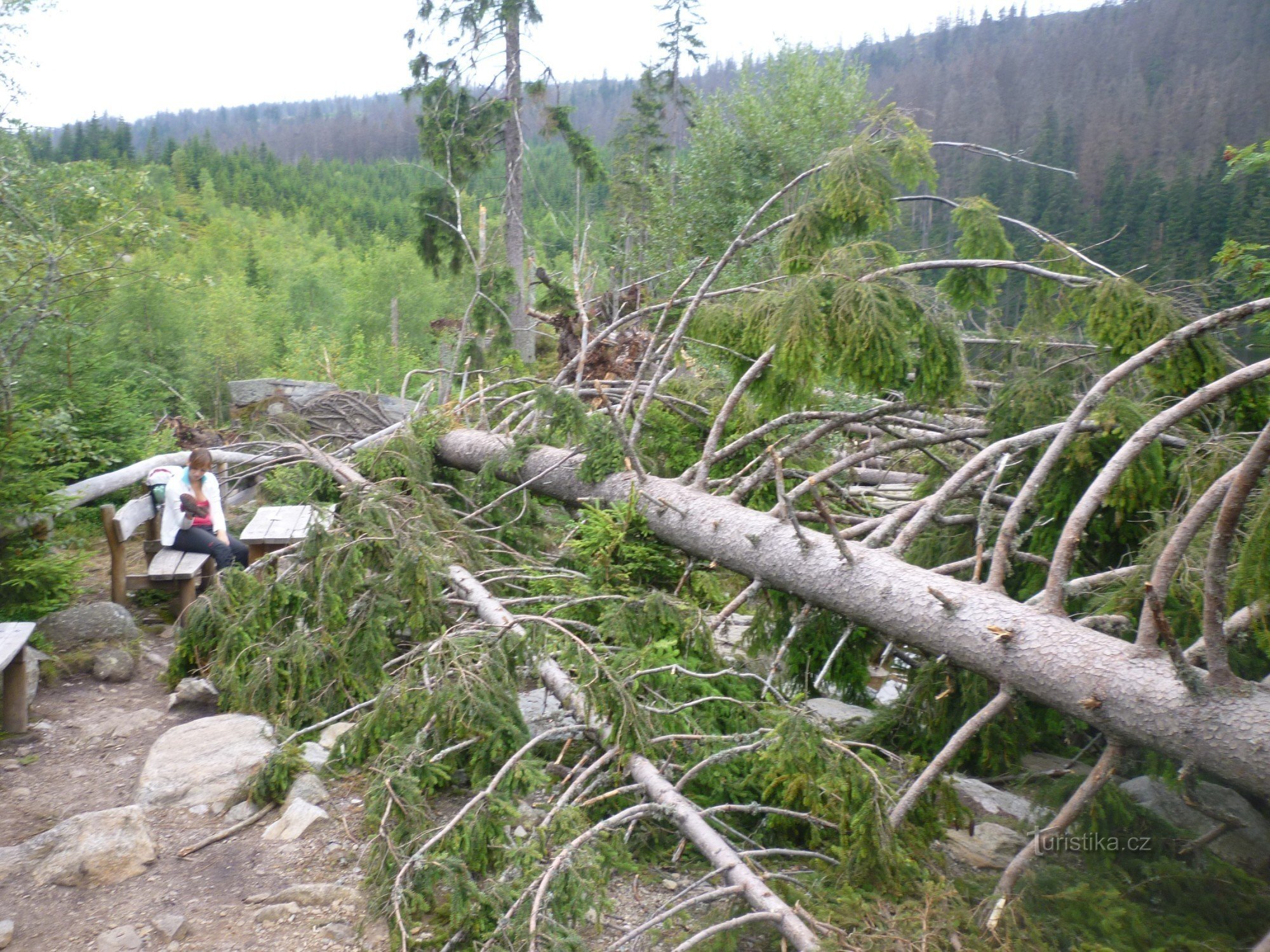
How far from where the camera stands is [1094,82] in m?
32.2

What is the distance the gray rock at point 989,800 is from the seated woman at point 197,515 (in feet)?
14.9

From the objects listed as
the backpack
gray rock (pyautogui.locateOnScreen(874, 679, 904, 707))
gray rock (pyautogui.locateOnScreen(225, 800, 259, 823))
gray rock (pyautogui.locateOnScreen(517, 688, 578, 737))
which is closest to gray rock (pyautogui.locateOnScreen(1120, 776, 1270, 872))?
gray rock (pyautogui.locateOnScreen(874, 679, 904, 707))

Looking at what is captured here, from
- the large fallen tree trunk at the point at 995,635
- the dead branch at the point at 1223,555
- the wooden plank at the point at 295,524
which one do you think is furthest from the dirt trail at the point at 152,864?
the dead branch at the point at 1223,555

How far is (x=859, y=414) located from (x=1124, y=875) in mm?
2299

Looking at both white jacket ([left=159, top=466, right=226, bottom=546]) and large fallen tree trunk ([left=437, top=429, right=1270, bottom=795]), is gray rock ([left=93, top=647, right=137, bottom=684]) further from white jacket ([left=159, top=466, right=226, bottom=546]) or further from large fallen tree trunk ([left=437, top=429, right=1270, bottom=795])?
large fallen tree trunk ([left=437, top=429, right=1270, bottom=795])

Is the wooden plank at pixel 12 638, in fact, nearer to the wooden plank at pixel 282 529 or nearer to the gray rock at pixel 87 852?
the gray rock at pixel 87 852

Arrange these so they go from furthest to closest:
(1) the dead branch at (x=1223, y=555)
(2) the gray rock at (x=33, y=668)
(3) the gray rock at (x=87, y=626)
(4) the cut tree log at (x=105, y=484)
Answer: (3) the gray rock at (x=87, y=626)
(4) the cut tree log at (x=105, y=484)
(2) the gray rock at (x=33, y=668)
(1) the dead branch at (x=1223, y=555)

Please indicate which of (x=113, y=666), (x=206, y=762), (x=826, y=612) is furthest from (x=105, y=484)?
(x=826, y=612)

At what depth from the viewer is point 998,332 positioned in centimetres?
499

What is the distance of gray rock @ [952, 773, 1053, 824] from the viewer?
347cm

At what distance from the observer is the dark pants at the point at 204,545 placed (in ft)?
17.7

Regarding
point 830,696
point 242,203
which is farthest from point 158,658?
point 242,203

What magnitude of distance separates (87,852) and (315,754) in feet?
3.07

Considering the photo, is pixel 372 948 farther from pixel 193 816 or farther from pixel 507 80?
pixel 507 80
